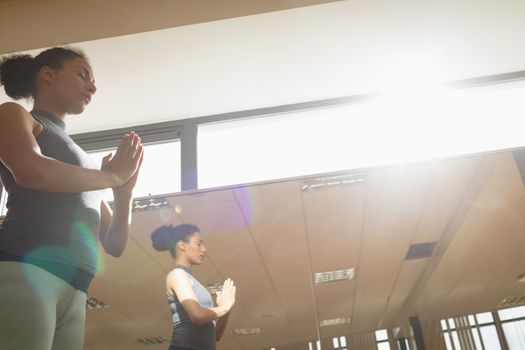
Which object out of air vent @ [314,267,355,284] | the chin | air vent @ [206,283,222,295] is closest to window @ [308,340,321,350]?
air vent @ [314,267,355,284]

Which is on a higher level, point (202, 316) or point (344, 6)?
point (344, 6)

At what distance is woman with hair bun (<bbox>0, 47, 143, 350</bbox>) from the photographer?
0.76m

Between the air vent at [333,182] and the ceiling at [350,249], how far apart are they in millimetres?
39

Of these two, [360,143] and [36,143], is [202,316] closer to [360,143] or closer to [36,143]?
[36,143]

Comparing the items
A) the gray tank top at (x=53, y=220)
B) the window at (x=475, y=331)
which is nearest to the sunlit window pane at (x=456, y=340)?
the window at (x=475, y=331)

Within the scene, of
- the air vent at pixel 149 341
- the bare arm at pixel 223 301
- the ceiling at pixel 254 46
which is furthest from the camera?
the air vent at pixel 149 341

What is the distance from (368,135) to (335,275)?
1066 millimetres

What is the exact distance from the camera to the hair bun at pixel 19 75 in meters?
1.06

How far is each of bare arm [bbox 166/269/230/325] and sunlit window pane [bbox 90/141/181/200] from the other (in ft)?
3.29

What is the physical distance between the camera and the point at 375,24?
2385mm

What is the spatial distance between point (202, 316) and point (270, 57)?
1.62 m

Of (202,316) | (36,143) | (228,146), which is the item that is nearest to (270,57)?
(228,146)

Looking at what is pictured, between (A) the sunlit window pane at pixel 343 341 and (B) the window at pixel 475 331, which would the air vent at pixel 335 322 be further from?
(B) the window at pixel 475 331

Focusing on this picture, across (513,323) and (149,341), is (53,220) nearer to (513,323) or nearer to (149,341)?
(149,341)
